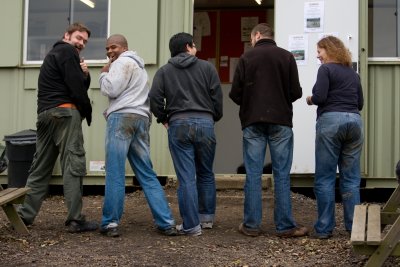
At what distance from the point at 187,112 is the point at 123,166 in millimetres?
750

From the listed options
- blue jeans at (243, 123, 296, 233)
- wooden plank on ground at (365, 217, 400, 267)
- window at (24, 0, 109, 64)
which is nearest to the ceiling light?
window at (24, 0, 109, 64)

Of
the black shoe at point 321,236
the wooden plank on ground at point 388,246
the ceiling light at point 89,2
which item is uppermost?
the ceiling light at point 89,2

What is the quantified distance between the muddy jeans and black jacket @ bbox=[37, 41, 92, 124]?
0.09 m

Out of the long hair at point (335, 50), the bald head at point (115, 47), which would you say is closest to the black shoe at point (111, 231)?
the bald head at point (115, 47)

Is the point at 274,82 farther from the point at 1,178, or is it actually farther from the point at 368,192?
the point at 1,178

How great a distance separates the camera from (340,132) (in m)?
6.06

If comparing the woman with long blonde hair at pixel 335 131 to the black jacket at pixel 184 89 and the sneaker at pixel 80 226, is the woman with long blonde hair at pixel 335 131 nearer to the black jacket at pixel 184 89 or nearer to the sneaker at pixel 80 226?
the black jacket at pixel 184 89

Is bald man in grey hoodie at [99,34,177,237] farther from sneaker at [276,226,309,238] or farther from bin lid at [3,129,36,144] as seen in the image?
bin lid at [3,129,36,144]

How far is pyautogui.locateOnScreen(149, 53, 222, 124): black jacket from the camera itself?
6.18 meters

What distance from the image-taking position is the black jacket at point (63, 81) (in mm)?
6207

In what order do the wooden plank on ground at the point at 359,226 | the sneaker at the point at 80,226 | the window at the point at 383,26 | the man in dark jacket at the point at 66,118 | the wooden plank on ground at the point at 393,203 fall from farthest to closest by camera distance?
the window at the point at 383,26 < the sneaker at the point at 80,226 < the man in dark jacket at the point at 66,118 < the wooden plank on ground at the point at 393,203 < the wooden plank on ground at the point at 359,226

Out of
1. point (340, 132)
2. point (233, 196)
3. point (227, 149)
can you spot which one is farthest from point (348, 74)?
point (227, 149)

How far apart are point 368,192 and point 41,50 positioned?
4607 mm

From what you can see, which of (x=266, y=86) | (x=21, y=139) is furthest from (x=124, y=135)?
(x=21, y=139)
